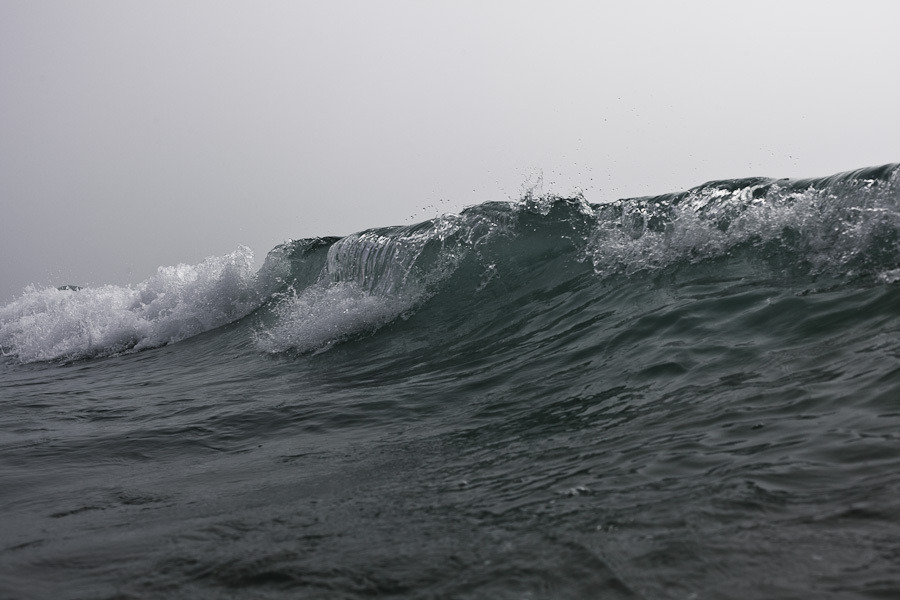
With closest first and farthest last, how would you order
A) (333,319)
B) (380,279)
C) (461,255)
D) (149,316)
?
(333,319) → (461,255) → (380,279) → (149,316)

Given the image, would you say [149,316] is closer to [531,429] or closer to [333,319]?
[333,319]

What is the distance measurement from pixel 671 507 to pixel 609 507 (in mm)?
221

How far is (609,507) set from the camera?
268 centimetres

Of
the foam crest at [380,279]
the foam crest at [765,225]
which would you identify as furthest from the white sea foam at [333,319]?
the foam crest at [765,225]

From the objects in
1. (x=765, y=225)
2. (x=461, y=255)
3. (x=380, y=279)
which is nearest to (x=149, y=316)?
(x=380, y=279)

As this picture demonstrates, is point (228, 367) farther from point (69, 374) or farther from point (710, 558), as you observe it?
point (710, 558)

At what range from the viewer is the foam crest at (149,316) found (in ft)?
40.5

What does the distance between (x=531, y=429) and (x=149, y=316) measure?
1115 centimetres

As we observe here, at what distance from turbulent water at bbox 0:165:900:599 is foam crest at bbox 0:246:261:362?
8.91ft

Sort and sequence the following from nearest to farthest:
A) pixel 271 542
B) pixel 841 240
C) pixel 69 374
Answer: pixel 271 542
pixel 841 240
pixel 69 374

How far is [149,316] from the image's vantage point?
44.1ft

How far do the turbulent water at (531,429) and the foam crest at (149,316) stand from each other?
2715 mm

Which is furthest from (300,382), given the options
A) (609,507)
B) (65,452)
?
(609,507)

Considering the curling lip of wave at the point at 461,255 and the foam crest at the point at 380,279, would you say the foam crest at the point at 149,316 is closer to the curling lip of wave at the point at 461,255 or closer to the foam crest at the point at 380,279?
the curling lip of wave at the point at 461,255
